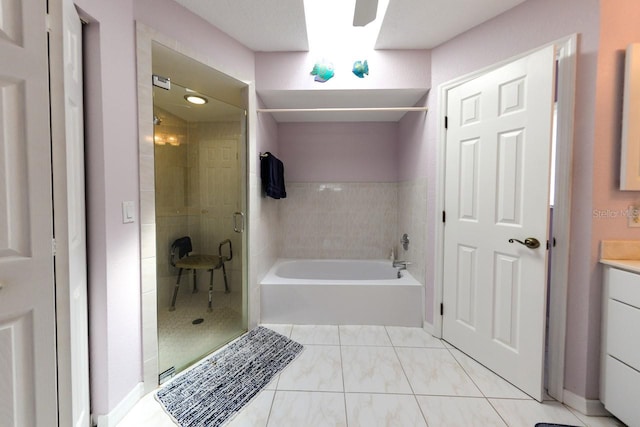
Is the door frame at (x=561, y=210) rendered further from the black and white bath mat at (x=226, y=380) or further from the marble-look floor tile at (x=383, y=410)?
the black and white bath mat at (x=226, y=380)

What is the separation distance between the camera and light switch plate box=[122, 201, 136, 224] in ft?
4.59

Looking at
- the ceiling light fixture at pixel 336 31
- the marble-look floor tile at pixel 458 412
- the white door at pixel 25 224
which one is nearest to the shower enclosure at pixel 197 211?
the white door at pixel 25 224

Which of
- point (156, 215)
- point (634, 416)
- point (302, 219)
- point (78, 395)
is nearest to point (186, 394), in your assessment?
point (78, 395)

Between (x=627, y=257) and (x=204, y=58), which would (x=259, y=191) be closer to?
(x=204, y=58)

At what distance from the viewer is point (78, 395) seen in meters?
1.18

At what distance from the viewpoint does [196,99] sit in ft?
6.35

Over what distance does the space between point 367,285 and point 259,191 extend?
4.40 feet

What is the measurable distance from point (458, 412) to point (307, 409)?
847 mm

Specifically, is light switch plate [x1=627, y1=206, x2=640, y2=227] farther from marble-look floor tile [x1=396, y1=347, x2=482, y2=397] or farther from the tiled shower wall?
the tiled shower wall

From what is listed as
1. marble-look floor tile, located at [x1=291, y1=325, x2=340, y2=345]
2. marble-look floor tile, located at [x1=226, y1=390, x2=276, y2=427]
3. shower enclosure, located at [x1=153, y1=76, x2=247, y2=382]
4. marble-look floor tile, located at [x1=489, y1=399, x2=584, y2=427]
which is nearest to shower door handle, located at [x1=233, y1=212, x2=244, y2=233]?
shower enclosure, located at [x1=153, y1=76, x2=247, y2=382]

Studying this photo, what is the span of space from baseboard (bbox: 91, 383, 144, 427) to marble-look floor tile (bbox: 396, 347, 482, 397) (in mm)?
1651

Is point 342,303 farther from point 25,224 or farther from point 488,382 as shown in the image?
point 25,224

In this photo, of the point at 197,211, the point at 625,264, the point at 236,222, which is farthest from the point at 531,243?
the point at 197,211

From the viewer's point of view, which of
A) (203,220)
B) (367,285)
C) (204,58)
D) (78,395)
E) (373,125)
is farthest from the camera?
(373,125)
